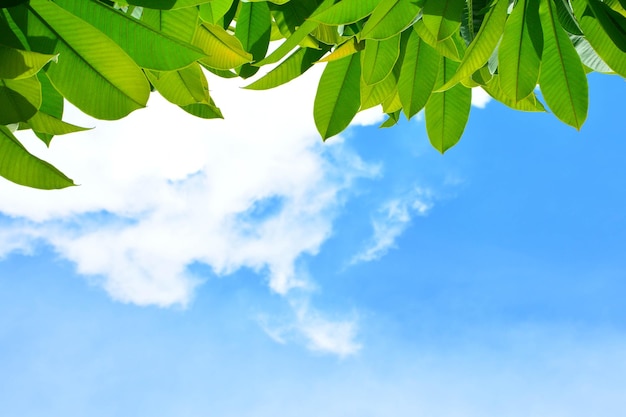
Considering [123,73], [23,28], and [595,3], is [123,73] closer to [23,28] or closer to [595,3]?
[23,28]

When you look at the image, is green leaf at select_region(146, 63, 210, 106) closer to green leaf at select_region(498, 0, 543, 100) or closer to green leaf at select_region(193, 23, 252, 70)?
green leaf at select_region(193, 23, 252, 70)

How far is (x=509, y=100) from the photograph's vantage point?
1479 mm

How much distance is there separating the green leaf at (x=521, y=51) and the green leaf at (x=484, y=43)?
28 mm

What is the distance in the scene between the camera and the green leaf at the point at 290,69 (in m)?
1.42

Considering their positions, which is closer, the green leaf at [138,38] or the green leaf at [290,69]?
the green leaf at [138,38]

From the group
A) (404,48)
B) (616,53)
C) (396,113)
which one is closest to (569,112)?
(616,53)

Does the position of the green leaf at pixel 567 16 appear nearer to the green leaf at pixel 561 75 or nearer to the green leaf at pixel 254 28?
the green leaf at pixel 561 75

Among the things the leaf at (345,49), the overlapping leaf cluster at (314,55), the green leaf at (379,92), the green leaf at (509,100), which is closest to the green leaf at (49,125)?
the overlapping leaf cluster at (314,55)

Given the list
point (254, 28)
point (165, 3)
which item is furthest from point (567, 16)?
point (165, 3)

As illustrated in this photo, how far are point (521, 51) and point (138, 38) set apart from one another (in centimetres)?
77

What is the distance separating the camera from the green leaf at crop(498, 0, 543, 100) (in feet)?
4.29

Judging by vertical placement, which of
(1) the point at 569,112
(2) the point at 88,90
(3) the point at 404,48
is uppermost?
(3) the point at 404,48

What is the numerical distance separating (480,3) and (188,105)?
71 cm

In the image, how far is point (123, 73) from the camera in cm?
110
